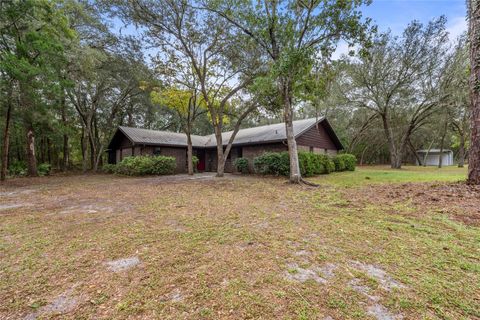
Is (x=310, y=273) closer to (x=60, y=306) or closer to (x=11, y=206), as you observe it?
(x=60, y=306)

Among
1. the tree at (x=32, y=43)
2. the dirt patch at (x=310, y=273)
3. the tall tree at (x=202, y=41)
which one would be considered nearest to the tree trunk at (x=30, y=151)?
the tree at (x=32, y=43)

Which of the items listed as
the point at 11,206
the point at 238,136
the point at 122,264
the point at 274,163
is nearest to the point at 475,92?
the point at 274,163

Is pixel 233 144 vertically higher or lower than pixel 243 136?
lower

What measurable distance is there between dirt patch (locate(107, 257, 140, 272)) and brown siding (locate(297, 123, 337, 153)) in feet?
47.6

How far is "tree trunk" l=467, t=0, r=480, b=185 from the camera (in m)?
6.33

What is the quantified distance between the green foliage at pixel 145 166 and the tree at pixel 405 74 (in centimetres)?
1752

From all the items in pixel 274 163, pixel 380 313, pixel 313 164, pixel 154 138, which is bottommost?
pixel 380 313

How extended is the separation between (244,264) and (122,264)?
4.94 ft

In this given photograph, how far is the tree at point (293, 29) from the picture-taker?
888cm

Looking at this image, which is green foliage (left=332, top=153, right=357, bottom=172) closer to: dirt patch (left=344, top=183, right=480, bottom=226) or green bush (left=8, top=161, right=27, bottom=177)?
dirt patch (left=344, top=183, right=480, bottom=226)

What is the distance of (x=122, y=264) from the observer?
271 centimetres

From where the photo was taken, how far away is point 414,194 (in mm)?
6445

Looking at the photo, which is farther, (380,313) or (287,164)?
(287,164)

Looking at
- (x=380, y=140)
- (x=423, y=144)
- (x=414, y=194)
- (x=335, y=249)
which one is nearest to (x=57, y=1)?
(x=335, y=249)
